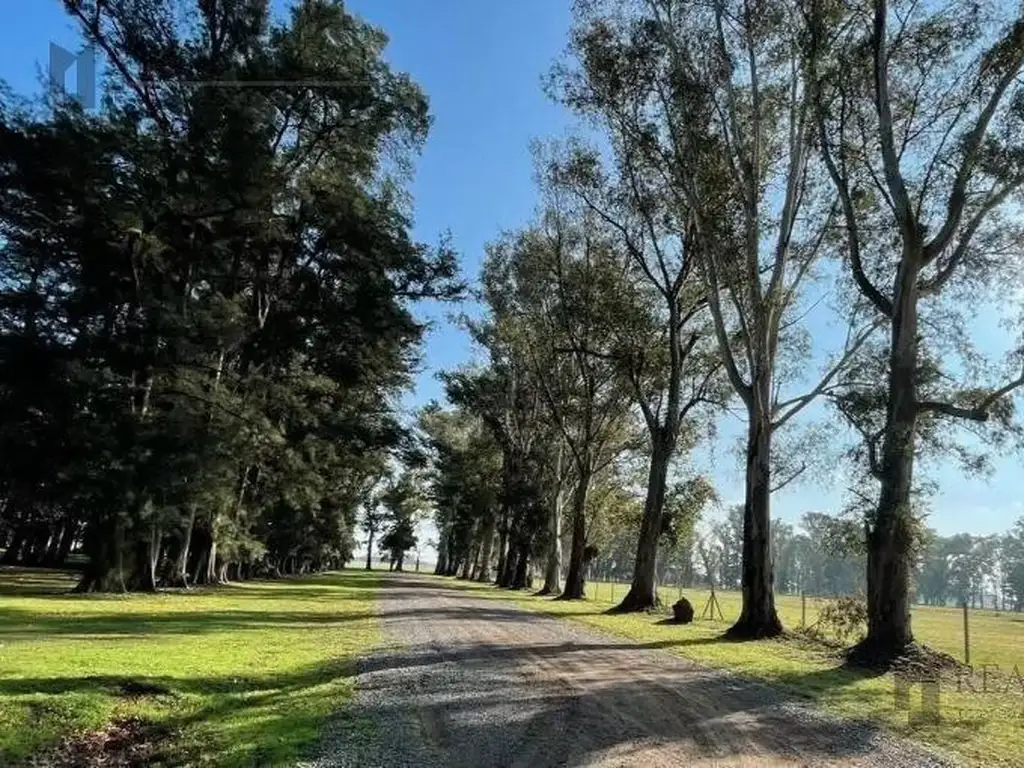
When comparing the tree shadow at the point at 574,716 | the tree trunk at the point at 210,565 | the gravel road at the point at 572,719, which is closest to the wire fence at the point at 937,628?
the gravel road at the point at 572,719

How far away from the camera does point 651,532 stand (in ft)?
91.1

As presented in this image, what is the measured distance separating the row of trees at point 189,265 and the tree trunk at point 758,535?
13290 millimetres

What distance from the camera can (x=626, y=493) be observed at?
46.2 meters

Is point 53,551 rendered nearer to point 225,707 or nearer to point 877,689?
point 225,707

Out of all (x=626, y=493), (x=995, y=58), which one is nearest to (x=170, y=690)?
(x=995, y=58)

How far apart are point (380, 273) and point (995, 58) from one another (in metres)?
19.5

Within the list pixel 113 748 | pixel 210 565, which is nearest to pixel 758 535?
pixel 113 748

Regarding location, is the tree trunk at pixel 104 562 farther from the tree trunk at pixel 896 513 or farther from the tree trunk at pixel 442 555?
the tree trunk at pixel 442 555

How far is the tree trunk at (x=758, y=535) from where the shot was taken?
1948 centimetres

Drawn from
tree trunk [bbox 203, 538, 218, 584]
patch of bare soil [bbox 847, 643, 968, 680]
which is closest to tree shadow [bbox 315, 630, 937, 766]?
patch of bare soil [bbox 847, 643, 968, 680]

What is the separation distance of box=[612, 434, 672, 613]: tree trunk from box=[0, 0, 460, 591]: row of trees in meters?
9.79

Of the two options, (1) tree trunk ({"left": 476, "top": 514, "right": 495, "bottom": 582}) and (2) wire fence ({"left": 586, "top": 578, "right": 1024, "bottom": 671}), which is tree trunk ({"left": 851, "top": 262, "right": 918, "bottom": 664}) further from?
(1) tree trunk ({"left": 476, "top": 514, "right": 495, "bottom": 582})

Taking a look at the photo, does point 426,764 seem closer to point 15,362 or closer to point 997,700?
point 997,700

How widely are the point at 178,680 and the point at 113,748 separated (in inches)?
97.5
